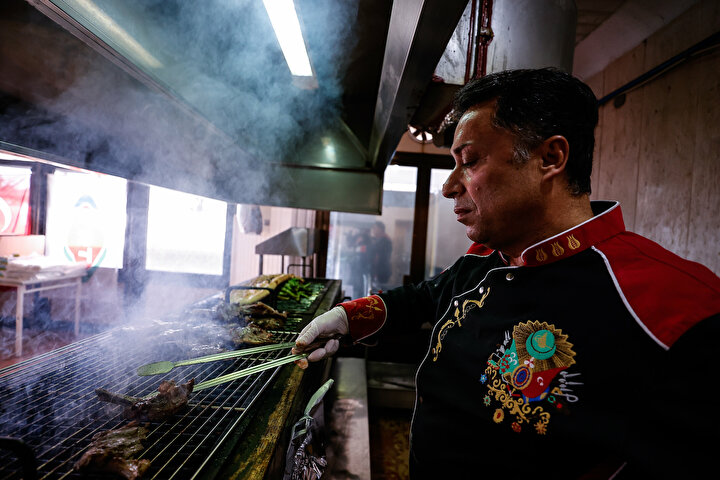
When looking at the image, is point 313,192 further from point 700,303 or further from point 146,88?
point 700,303

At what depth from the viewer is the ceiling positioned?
102cm

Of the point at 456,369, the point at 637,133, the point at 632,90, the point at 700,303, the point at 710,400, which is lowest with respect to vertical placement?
the point at 456,369

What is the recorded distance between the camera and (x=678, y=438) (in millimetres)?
957

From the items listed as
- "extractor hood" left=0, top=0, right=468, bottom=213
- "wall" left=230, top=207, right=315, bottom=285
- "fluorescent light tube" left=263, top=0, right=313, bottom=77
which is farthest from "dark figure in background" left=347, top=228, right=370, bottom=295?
"fluorescent light tube" left=263, top=0, right=313, bottom=77

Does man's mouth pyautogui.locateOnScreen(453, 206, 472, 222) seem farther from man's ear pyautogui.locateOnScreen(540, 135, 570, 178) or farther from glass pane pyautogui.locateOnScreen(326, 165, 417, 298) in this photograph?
glass pane pyautogui.locateOnScreen(326, 165, 417, 298)

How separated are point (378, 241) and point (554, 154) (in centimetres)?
622

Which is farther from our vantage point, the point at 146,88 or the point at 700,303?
the point at 146,88

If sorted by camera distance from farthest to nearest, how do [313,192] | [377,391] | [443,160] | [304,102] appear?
[443,160], [377,391], [313,192], [304,102]

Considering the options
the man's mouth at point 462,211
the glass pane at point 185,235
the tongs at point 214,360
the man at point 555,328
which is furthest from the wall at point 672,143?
the glass pane at point 185,235

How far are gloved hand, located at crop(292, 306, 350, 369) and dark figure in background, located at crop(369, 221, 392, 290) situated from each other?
17.4ft

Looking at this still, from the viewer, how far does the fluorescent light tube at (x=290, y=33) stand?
1212 mm

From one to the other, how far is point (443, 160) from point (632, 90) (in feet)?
10.6

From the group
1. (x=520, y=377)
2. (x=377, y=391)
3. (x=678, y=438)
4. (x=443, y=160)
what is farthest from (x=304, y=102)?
(x=443, y=160)

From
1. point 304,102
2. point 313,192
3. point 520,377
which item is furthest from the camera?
point 313,192
